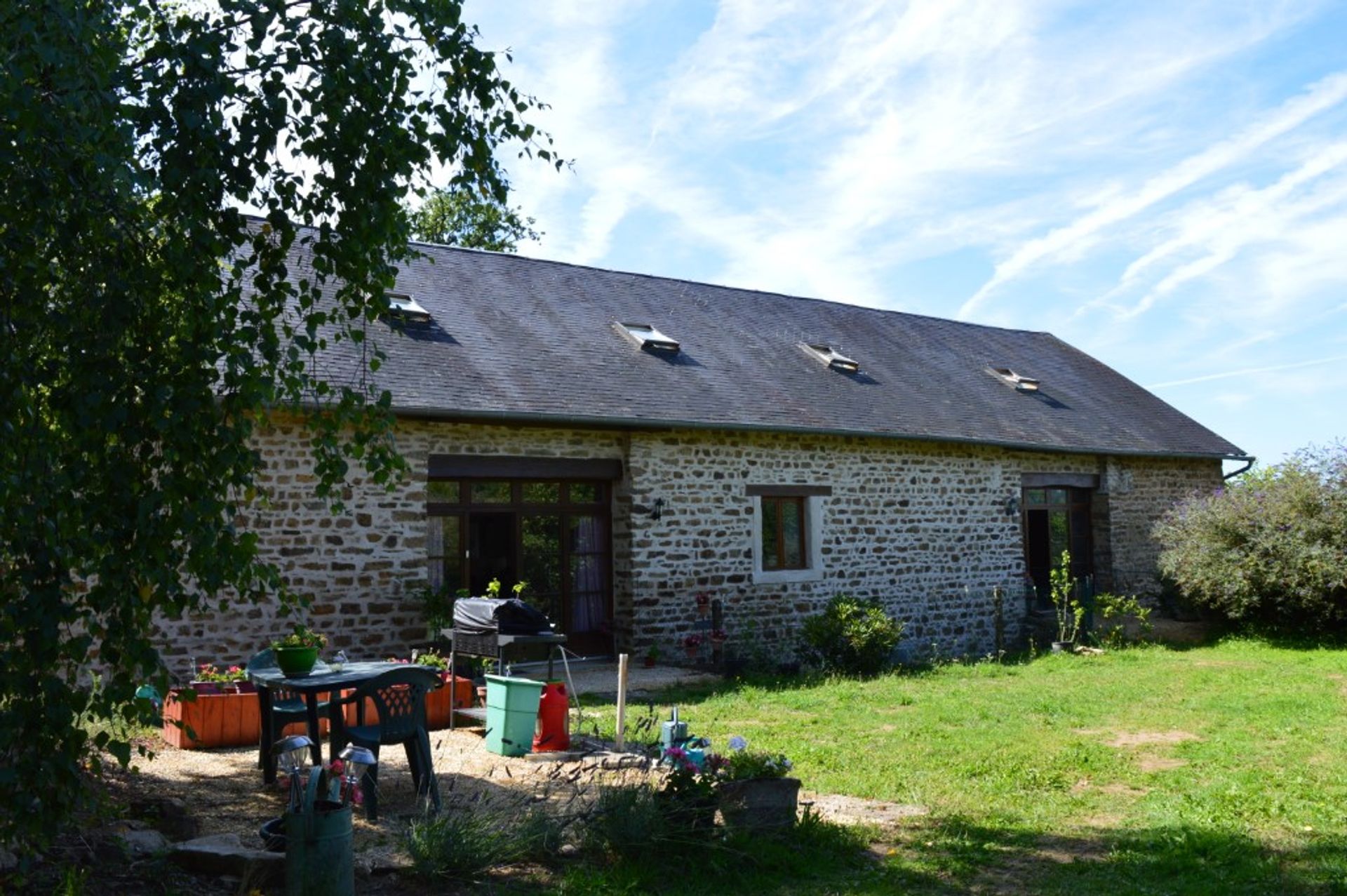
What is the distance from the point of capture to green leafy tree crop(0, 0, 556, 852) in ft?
9.73

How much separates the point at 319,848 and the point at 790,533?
9583mm

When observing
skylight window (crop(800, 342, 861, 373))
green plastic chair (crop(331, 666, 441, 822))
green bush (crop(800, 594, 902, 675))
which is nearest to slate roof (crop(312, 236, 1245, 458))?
skylight window (crop(800, 342, 861, 373))

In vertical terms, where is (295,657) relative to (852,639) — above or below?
above

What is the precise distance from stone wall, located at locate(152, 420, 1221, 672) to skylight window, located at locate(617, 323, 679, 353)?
1.64 m

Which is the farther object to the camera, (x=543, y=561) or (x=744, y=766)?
(x=543, y=561)

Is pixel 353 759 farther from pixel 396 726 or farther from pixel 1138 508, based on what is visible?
pixel 1138 508

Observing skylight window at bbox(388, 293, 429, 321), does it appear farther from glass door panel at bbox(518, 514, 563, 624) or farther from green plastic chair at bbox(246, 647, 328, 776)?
green plastic chair at bbox(246, 647, 328, 776)

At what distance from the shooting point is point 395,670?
226 inches

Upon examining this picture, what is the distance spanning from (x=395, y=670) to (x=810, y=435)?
27.0 feet

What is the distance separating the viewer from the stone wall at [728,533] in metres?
9.93

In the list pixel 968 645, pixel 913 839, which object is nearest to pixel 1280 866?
pixel 913 839

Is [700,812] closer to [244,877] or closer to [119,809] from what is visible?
[244,877]

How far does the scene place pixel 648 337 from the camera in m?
13.6

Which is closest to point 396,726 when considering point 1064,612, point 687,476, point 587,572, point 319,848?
point 319,848
